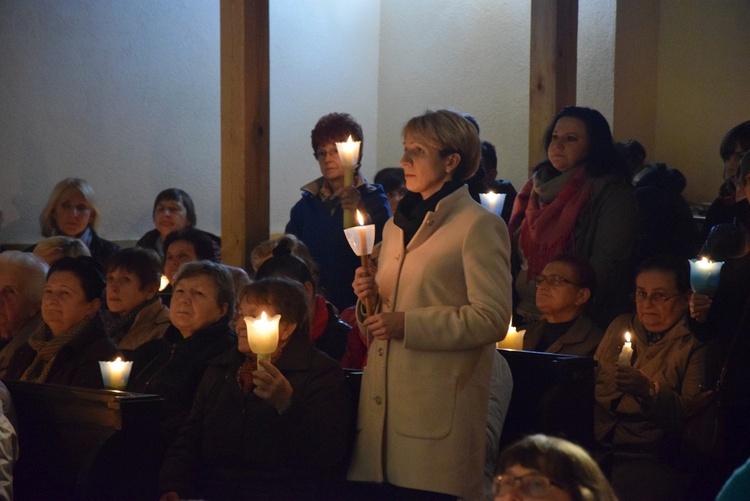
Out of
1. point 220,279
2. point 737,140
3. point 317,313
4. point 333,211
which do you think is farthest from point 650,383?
point 333,211

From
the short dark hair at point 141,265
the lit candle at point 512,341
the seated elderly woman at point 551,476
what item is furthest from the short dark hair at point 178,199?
the seated elderly woman at point 551,476

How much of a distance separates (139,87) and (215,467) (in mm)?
4865

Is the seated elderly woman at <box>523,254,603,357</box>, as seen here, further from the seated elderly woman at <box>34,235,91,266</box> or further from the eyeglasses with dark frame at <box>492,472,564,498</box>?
the seated elderly woman at <box>34,235,91,266</box>

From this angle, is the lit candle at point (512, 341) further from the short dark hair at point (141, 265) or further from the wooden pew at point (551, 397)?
the short dark hair at point (141, 265)

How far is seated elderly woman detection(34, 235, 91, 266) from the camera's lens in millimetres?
5922

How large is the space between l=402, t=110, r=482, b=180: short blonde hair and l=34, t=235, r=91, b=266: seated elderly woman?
125 inches

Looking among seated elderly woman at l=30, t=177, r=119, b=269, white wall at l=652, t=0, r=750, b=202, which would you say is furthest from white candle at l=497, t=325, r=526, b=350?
white wall at l=652, t=0, r=750, b=202

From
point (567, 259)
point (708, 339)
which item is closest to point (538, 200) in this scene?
point (567, 259)

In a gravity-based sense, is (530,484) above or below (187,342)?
above

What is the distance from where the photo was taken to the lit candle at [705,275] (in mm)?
3531

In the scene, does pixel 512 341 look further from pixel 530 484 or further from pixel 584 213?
pixel 530 484

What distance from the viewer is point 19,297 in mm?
4926

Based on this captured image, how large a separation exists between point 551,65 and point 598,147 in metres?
→ 1.35

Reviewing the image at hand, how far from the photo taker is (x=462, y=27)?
841 cm
